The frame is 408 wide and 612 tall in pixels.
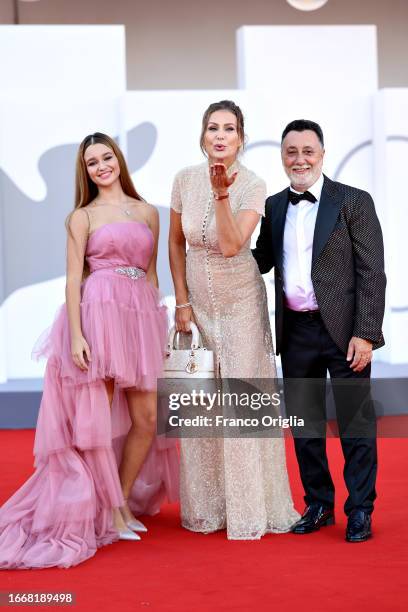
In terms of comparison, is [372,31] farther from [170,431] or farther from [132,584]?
[132,584]

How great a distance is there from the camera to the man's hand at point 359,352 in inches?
146

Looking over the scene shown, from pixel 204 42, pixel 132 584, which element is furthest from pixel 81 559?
pixel 204 42

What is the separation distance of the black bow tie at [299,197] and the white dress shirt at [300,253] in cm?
2

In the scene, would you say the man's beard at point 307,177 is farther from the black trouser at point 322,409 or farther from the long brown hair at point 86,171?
the long brown hair at point 86,171

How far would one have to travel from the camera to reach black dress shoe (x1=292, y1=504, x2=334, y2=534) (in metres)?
3.96

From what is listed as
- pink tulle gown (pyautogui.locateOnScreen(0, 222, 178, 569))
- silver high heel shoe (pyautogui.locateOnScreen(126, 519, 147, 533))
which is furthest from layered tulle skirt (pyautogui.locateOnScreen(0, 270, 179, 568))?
silver high heel shoe (pyautogui.locateOnScreen(126, 519, 147, 533))

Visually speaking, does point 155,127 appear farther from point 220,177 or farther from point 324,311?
point 220,177

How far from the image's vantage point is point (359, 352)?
3.71 meters

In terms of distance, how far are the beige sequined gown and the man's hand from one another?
41 centimetres

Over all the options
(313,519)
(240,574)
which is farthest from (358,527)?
(240,574)

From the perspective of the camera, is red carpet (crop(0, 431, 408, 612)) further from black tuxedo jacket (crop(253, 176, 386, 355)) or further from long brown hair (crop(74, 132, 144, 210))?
long brown hair (crop(74, 132, 144, 210))

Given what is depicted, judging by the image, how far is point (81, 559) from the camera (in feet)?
11.8

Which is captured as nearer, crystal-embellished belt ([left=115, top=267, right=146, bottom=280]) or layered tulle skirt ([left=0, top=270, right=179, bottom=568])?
layered tulle skirt ([left=0, top=270, right=179, bottom=568])

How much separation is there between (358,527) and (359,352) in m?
0.69
